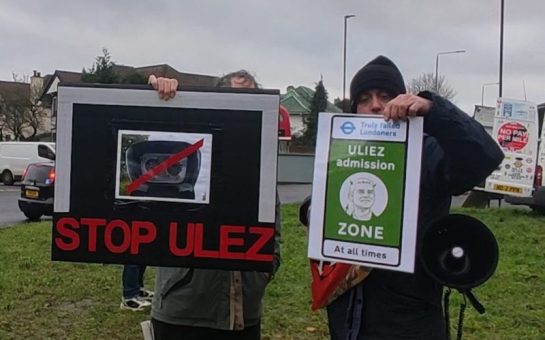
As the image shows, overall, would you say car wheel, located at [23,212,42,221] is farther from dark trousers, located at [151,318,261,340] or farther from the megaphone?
the megaphone

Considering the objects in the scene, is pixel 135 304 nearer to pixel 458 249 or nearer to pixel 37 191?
pixel 458 249

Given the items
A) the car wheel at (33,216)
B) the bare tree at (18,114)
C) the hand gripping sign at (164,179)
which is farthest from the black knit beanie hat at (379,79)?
the bare tree at (18,114)

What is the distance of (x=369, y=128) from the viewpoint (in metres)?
2.35

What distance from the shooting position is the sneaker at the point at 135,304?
586 centimetres

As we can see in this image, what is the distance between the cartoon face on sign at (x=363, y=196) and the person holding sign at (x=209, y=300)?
0.62 meters

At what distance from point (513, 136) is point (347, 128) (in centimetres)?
1148

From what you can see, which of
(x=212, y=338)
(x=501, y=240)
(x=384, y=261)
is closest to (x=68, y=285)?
(x=212, y=338)

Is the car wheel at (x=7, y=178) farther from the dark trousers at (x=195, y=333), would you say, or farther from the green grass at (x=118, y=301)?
the dark trousers at (x=195, y=333)

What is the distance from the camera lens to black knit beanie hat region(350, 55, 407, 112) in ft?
8.22

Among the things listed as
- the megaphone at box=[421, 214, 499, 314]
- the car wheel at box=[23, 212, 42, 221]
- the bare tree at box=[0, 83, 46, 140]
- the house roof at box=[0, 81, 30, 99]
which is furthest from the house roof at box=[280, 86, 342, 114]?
the megaphone at box=[421, 214, 499, 314]

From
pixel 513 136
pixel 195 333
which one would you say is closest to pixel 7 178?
pixel 513 136

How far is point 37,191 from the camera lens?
47.6ft

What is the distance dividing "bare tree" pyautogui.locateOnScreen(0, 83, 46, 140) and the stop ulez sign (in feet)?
136

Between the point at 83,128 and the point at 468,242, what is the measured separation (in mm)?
1403
